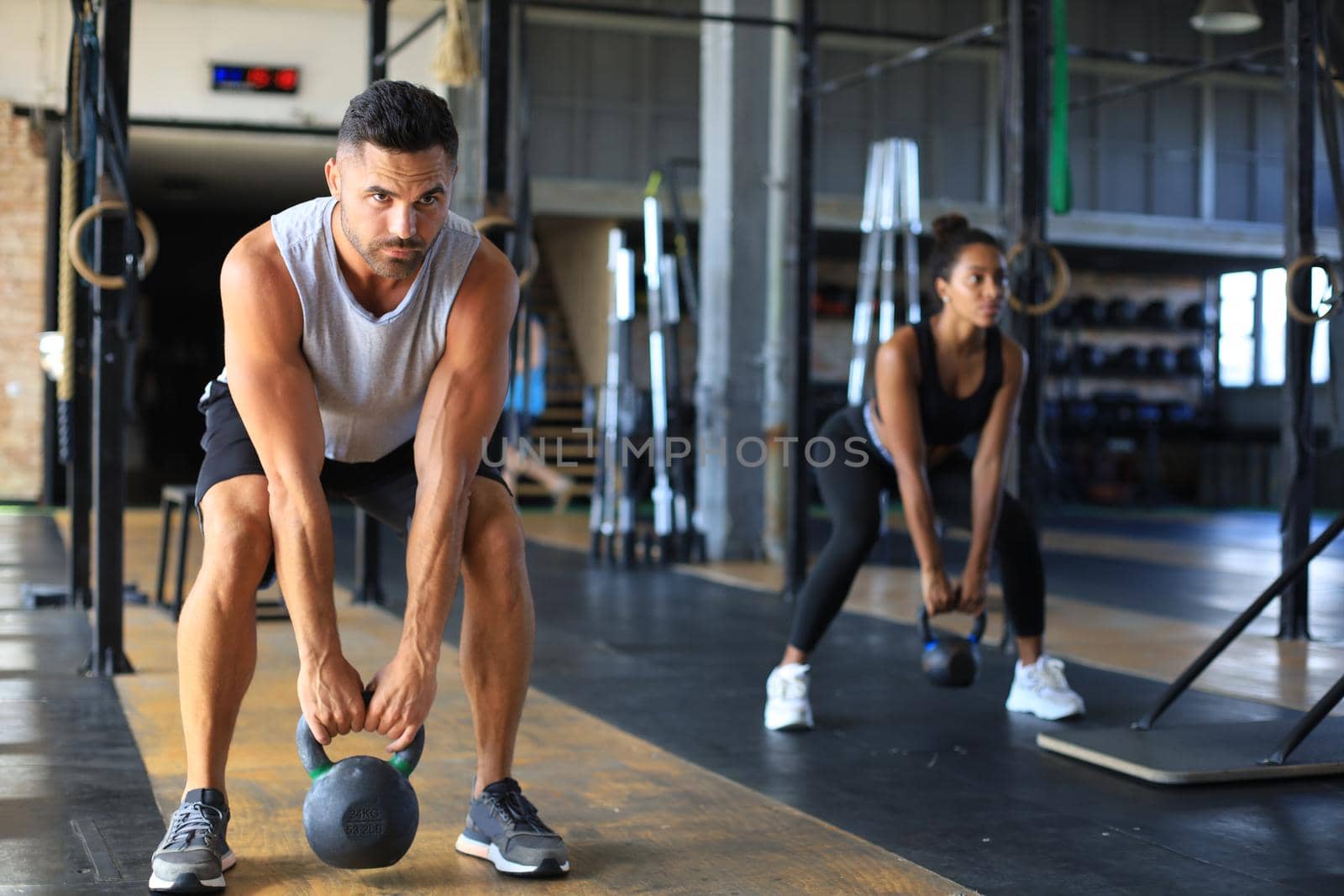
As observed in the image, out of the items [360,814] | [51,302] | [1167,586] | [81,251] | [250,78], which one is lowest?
[1167,586]

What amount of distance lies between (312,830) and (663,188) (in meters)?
9.65

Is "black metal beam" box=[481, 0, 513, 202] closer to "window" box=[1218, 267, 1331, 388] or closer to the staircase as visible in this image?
the staircase

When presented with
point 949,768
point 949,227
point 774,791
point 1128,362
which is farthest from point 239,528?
point 1128,362

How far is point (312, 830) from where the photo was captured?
65.5 inches

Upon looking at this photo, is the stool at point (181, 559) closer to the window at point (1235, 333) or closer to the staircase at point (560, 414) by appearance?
the staircase at point (560, 414)

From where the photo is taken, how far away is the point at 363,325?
1.79m

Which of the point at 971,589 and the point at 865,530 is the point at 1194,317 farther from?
the point at 971,589

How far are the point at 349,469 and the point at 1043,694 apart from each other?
5.39 feet

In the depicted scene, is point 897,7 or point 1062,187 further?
point 897,7

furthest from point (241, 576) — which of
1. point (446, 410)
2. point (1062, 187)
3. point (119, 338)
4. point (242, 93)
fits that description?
point (242, 93)

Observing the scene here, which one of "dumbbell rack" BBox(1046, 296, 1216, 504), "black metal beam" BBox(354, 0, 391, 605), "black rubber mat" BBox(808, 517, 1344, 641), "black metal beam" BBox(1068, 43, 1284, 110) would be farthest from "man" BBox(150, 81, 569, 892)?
"dumbbell rack" BBox(1046, 296, 1216, 504)

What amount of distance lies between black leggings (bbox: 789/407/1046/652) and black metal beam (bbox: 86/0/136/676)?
5.05 feet

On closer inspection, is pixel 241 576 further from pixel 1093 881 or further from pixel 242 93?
pixel 242 93

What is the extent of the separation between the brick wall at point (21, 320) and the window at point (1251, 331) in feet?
37.2
